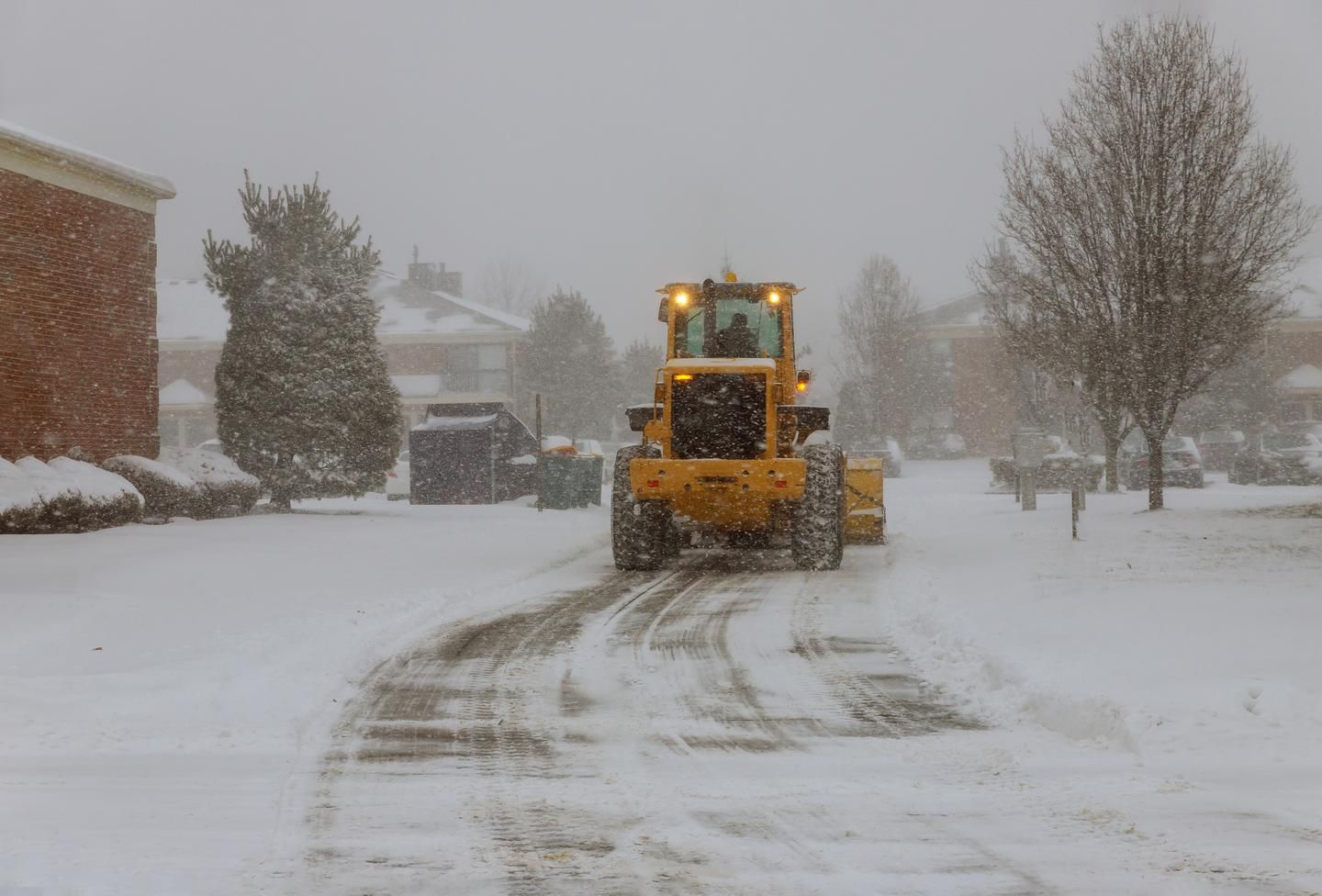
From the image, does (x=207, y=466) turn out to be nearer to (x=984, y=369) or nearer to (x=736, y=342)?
(x=736, y=342)

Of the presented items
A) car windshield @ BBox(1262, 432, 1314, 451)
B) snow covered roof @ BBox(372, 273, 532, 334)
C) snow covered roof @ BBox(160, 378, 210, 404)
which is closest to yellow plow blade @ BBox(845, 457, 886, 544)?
car windshield @ BBox(1262, 432, 1314, 451)

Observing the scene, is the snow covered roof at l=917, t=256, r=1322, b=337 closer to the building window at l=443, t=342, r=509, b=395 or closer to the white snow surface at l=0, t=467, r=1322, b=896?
the building window at l=443, t=342, r=509, b=395

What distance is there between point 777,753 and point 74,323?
16682 mm

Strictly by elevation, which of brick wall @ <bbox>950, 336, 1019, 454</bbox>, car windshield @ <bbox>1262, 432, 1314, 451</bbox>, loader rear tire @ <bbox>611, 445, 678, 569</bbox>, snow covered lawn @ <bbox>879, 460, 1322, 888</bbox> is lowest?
snow covered lawn @ <bbox>879, 460, 1322, 888</bbox>

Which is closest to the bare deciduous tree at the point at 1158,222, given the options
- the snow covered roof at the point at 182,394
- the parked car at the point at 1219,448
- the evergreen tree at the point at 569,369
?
the parked car at the point at 1219,448

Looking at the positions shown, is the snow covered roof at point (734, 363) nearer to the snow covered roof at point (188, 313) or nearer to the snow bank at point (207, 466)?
the snow bank at point (207, 466)

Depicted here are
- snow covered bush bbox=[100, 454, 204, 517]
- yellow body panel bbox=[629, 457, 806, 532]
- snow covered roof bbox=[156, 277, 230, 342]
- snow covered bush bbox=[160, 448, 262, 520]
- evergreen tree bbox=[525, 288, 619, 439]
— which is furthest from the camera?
snow covered roof bbox=[156, 277, 230, 342]

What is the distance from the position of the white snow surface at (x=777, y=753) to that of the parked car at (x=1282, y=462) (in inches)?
812

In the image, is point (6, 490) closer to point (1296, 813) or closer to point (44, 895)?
point (44, 895)

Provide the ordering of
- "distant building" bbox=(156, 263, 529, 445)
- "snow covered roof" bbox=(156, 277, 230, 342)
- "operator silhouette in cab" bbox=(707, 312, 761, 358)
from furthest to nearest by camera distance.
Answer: "snow covered roof" bbox=(156, 277, 230, 342) → "distant building" bbox=(156, 263, 529, 445) → "operator silhouette in cab" bbox=(707, 312, 761, 358)

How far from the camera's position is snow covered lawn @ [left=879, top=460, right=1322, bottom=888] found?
4.86m

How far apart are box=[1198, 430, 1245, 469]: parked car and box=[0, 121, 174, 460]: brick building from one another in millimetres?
32068

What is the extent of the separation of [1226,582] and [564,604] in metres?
5.71

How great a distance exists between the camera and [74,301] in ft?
63.0
